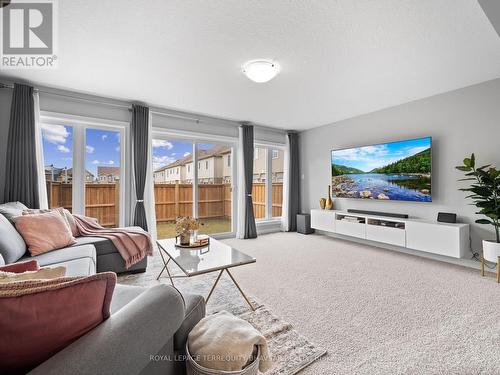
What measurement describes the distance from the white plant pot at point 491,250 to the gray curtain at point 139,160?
177 inches

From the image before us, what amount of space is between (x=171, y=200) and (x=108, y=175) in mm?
1123

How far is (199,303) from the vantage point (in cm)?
132

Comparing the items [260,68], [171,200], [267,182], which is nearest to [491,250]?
[260,68]

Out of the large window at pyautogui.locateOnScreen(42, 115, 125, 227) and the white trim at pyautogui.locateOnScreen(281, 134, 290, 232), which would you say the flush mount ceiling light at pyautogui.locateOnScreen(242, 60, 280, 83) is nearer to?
the large window at pyautogui.locateOnScreen(42, 115, 125, 227)

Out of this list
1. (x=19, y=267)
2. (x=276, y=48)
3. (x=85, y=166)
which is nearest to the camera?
(x=19, y=267)

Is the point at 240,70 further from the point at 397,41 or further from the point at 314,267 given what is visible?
the point at 314,267

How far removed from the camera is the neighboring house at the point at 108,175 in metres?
3.77

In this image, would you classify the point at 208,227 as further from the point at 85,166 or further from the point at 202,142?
the point at 85,166

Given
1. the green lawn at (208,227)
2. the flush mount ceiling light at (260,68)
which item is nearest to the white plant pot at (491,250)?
the flush mount ceiling light at (260,68)

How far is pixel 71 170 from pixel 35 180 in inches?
19.7

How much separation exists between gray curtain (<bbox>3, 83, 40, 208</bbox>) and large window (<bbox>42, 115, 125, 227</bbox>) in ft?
0.97

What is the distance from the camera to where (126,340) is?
796 millimetres

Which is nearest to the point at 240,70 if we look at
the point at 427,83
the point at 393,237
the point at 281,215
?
the point at 427,83

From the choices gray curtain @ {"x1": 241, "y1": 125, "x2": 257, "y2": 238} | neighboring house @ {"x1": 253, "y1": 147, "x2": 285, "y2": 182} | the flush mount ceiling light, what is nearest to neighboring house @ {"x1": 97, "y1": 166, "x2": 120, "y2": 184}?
gray curtain @ {"x1": 241, "y1": 125, "x2": 257, "y2": 238}
